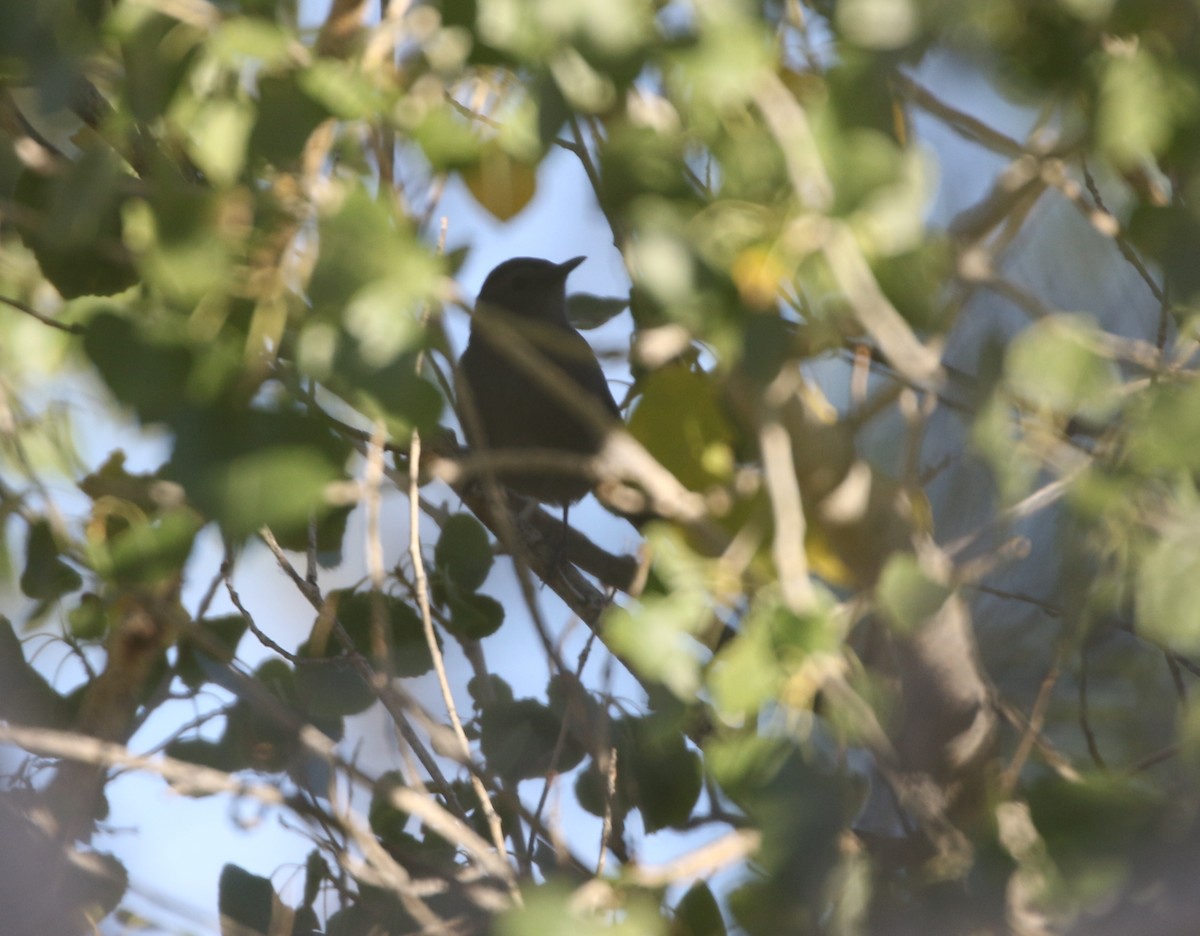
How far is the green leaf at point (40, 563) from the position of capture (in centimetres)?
254

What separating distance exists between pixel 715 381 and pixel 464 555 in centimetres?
86

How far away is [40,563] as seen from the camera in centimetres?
255

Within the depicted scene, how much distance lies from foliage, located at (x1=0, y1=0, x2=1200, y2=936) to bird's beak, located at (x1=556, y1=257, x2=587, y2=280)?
2.64m

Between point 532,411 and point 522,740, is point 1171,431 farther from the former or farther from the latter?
point 532,411

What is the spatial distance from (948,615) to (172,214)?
4.69ft

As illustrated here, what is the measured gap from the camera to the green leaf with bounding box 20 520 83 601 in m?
2.54

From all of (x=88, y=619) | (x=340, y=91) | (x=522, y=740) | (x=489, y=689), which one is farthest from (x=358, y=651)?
(x=340, y=91)

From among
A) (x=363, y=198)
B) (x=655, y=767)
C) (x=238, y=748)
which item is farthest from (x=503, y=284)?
Answer: (x=363, y=198)

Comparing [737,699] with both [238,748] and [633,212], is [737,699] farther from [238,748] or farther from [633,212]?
[238,748]

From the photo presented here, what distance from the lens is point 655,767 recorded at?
2246 millimetres

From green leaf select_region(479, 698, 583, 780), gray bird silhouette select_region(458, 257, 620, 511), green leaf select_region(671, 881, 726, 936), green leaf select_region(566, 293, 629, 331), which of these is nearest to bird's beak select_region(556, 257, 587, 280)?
gray bird silhouette select_region(458, 257, 620, 511)

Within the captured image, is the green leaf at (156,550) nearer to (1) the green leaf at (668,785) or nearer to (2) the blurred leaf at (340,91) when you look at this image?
(2) the blurred leaf at (340,91)

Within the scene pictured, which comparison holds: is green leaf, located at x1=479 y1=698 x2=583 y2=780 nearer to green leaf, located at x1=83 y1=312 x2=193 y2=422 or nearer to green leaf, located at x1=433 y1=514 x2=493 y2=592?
green leaf, located at x1=433 y1=514 x2=493 y2=592

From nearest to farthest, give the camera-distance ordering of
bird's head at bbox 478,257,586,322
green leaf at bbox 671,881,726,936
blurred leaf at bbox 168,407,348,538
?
blurred leaf at bbox 168,407,348,538
green leaf at bbox 671,881,726,936
bird's head at bbox 478,257,586,322
